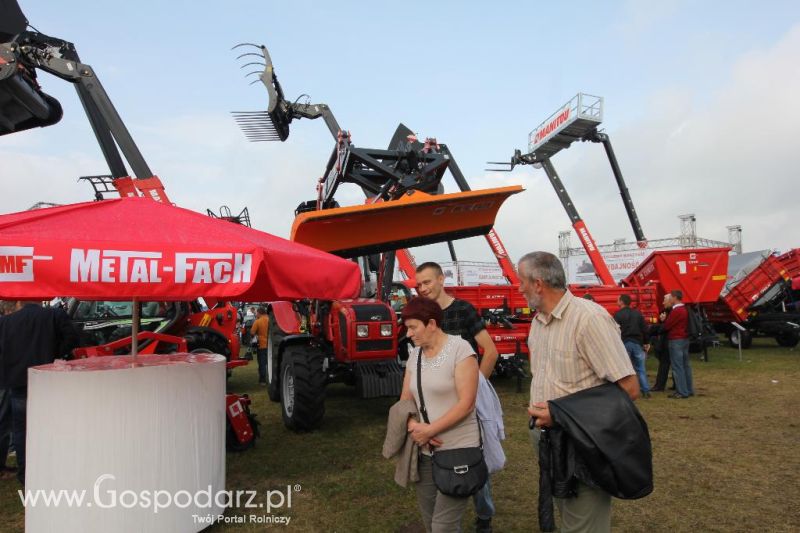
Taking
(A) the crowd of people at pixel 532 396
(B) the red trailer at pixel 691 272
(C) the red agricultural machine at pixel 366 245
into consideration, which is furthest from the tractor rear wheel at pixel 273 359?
(B) the red trailer at pixel 691 272

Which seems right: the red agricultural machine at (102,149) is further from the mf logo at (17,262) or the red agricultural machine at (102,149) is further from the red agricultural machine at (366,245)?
the mf logo at (17,262)

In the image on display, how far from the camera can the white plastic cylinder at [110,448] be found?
2.96 meters

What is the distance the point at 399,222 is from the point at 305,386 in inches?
86.6

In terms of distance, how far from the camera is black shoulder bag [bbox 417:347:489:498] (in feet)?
7.64

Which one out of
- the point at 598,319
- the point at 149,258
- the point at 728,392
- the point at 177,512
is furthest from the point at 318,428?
the point at 728,392

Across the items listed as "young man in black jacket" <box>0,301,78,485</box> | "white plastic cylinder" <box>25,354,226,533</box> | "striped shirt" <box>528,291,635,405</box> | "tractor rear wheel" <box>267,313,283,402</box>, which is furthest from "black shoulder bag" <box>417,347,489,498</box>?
"tractor rear wheel" <box>267,313,283,402</box>

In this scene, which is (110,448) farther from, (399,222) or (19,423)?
(399,222)

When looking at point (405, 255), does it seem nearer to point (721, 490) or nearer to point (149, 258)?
point (721, 490)

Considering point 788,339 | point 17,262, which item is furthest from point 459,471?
point 788,339

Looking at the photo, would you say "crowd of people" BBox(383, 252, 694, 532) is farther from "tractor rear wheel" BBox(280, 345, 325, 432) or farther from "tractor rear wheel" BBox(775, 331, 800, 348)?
"tractor rear wheel" BBox(775, 331, 800, 348)

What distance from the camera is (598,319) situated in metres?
2.12

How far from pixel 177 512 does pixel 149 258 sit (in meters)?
1.61

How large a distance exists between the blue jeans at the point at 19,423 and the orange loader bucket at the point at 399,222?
2935 mm

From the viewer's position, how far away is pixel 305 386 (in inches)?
219
